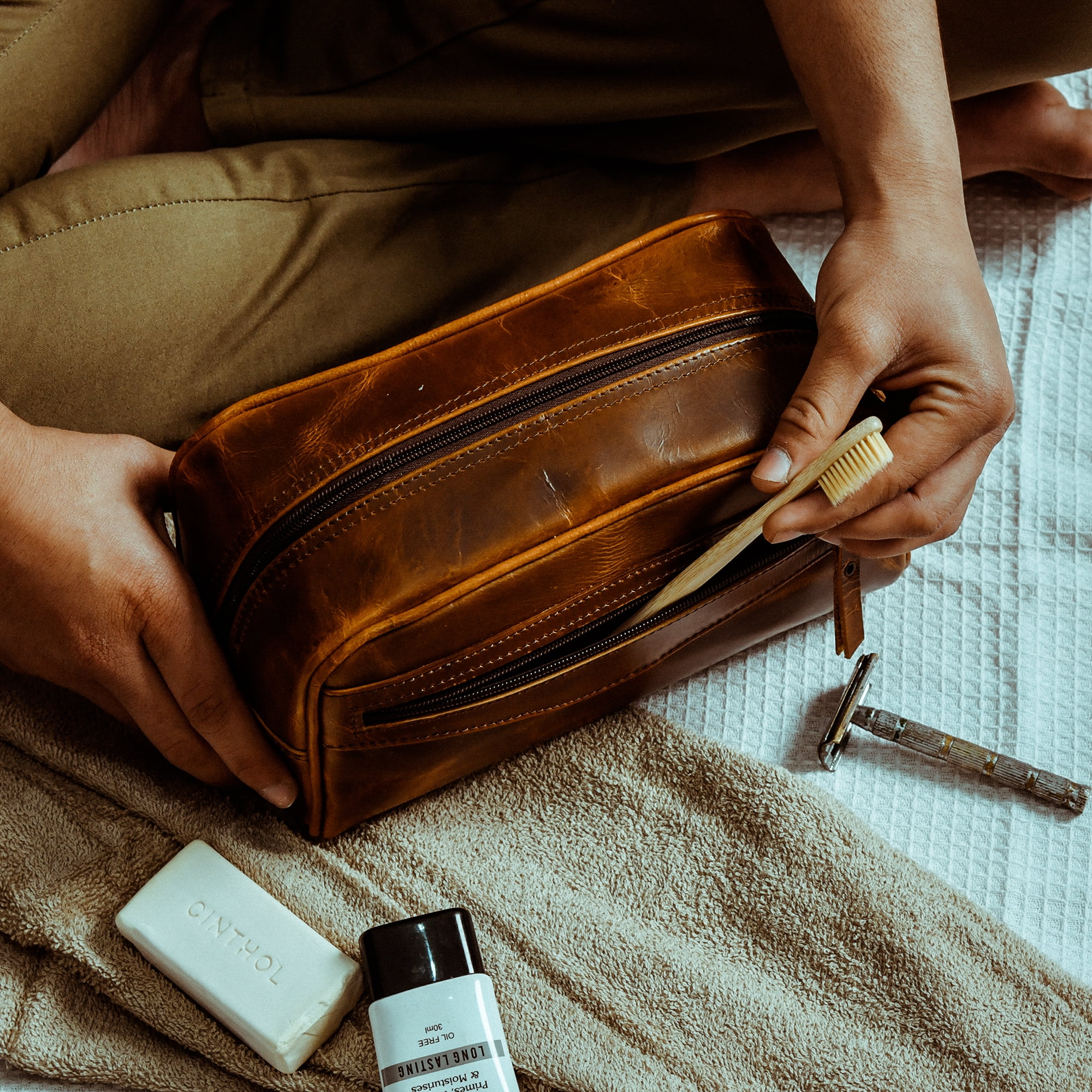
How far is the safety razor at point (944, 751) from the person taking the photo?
782mm

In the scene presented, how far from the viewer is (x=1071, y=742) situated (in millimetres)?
814

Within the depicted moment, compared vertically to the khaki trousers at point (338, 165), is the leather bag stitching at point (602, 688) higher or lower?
lower

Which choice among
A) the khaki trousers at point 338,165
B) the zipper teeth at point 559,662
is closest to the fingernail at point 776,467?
the zipper teeth at point 559,662

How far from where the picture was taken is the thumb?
61 centimetres

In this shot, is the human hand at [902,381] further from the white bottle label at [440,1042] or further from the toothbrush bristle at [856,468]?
the white bottle label at [440,1042]

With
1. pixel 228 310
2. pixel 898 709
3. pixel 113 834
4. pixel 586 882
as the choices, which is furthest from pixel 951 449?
pixel 113 834

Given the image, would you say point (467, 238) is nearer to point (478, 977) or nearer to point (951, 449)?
point (951, 449)

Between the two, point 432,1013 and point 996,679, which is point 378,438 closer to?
point 432,1013

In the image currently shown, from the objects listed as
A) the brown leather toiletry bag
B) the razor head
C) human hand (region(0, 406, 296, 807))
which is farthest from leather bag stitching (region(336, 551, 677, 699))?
the razor head

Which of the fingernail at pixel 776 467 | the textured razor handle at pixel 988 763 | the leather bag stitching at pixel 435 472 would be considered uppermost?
the leather bag stitching at pixel 435 472

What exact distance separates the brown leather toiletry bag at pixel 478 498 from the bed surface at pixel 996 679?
7.8 inches

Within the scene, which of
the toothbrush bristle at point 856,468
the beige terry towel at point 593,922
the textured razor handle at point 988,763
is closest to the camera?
the toothbrush bristle at point 856,468

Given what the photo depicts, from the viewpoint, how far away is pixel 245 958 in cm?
67

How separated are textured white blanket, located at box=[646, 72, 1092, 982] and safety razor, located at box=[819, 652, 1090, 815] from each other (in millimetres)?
14
